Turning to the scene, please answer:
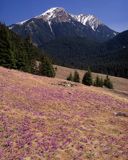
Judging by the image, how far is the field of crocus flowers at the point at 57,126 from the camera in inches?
905

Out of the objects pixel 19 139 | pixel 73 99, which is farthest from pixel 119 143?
pixel 73 99

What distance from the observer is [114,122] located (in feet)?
107

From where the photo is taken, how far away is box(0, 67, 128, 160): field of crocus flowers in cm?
2298

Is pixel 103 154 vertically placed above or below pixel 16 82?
below

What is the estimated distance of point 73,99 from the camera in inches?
1647

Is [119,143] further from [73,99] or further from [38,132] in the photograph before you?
[73,99]

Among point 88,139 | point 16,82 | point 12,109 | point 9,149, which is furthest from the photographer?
point 16,82

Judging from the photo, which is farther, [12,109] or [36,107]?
[36,107]

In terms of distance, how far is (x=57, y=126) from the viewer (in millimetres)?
28500

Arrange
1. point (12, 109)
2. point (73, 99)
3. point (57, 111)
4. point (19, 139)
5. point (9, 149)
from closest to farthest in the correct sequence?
point (9, 149)
point (19, 139)
point (12, 109)
point (57, 111)
point (73, 99)

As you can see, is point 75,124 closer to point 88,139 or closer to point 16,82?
point 88,139

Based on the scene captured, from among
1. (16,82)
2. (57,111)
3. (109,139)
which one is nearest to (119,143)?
(109,139)

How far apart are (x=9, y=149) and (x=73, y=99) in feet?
65.5

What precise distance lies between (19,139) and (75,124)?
22.7 ft
